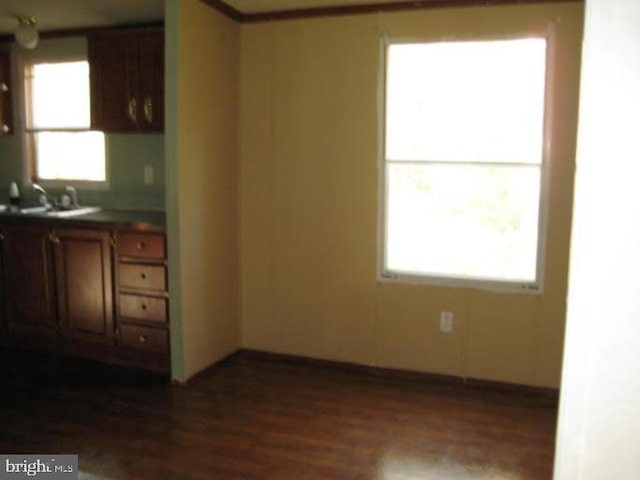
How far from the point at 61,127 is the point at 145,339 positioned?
6.10 ft

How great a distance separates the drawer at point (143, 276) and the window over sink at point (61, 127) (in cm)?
104

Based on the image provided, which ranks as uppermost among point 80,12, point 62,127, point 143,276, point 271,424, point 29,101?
point 80,12

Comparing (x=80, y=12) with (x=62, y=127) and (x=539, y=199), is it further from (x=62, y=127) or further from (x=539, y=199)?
(x=539, y=199)

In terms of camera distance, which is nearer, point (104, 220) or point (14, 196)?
point (104, 220)

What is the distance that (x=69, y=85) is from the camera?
4.32 m

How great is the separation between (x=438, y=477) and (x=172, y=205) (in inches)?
78.3

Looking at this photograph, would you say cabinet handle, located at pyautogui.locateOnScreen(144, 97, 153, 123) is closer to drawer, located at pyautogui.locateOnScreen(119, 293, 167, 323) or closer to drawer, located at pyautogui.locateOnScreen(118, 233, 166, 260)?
drawer, located at pyautogui.locateOnScreen(118, 233, 166, 260)

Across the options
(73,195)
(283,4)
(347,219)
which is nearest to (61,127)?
(73,195)

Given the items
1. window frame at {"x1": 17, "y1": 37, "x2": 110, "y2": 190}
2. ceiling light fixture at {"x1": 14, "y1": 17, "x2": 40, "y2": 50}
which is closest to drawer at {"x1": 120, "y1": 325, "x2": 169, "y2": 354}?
window frame at {"x1": 17, "y1": 37, "x2": 110, "y2": 190}

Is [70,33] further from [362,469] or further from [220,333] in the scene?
[362,469]

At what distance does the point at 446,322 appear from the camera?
3523mm

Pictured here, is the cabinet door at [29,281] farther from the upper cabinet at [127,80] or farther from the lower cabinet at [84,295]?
the upper cabinet at [127,80]

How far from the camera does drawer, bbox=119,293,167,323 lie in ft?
11.4

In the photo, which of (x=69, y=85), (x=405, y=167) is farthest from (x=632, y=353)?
(x=69, y=85)
